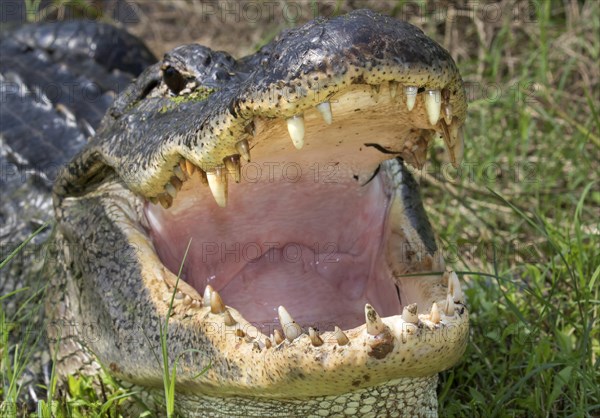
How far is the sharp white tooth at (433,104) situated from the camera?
7.38 feet

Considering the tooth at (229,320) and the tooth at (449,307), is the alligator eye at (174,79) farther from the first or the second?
the tooth at (449,307)

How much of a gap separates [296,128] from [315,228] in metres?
0.94

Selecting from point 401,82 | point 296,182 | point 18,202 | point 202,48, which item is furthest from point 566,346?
point 18,202

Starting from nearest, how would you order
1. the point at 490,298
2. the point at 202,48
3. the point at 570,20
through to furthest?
1. the point at 202,48
2. the point at 490,298
3. the point at 570,20

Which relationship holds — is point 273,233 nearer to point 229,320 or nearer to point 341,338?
point 229,320

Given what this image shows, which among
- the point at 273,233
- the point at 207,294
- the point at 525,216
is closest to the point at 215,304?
the point at 207,294

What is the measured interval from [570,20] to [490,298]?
2.43 metres

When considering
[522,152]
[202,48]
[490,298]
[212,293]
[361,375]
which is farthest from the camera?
[522,152]

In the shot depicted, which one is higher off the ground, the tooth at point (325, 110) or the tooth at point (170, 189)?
the tooth at point (325, 110)

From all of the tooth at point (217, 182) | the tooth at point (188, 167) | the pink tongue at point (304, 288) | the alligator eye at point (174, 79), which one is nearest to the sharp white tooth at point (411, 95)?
the tooth at point (217, 182)

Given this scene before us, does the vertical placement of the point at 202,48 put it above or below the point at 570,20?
above

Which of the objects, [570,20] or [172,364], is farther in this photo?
[570,20]

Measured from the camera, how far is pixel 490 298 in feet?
10.7

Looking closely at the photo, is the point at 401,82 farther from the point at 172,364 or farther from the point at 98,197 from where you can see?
the point at 98,197
